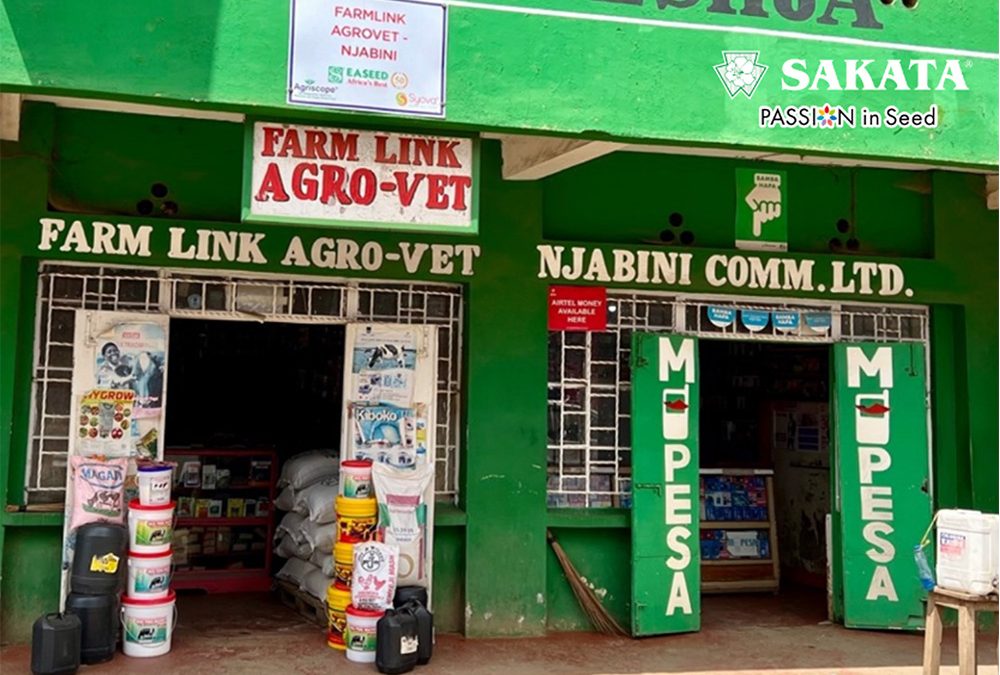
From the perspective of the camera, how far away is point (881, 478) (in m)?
7.25

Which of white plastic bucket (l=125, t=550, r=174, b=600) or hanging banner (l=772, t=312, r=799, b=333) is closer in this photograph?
white plastic bucket (l=125, t=550, r=174, b=600)

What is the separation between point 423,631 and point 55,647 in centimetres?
215

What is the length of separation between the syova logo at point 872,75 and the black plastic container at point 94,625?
17.0ft

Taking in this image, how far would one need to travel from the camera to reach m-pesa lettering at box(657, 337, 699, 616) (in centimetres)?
692

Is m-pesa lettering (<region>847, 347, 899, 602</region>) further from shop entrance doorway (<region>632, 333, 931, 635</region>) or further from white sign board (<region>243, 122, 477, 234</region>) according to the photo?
white sign board (<region>243, 122, 477, 234</region>)

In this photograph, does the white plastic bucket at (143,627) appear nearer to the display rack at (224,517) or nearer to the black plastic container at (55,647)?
the black plastic container at (55,647)

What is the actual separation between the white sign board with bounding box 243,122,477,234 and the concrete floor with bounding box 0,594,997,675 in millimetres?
2796

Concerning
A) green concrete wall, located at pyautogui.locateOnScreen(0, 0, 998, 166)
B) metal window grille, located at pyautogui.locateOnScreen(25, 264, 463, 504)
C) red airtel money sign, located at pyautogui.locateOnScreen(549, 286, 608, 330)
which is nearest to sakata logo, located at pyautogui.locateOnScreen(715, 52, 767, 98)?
green concrete wall, located at pyautogui.locateOnScreen(0, 0, 998, 166)

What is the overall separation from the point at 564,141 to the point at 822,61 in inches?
63.3

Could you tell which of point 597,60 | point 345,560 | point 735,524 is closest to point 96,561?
point 345,560

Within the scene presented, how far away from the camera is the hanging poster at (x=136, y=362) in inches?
251

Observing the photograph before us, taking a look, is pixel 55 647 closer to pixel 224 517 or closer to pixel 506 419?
pixel 224 517

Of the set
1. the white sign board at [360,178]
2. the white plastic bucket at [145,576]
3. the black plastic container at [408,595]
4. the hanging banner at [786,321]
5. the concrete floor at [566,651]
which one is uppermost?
the white sign board at [360,178]

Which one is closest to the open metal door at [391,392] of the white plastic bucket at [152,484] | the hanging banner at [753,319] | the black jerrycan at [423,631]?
the black jerrycan at [423,631]
